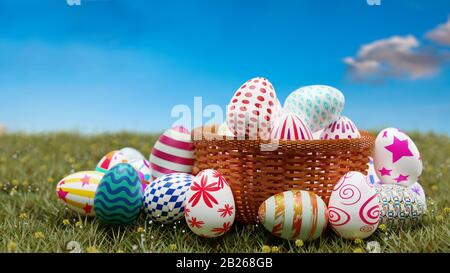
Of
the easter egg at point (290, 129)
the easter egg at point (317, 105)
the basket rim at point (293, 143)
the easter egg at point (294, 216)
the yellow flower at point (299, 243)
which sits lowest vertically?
the yellow flower at point (299, 243)

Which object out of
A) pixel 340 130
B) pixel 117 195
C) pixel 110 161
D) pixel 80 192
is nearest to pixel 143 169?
pixel 110 161

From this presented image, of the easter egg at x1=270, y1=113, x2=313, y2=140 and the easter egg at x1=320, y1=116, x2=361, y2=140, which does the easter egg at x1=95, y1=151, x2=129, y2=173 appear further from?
the easter egg at x1=320, y1=116, x2=361, y2=140

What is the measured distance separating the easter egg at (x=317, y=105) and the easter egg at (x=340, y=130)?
0.03 metres

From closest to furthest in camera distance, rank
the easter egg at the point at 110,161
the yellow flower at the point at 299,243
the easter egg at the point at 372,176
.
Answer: the yellow flower at the point at 299,243, the easter egg at the point at 372,176, the easter egg at the point at 110,161

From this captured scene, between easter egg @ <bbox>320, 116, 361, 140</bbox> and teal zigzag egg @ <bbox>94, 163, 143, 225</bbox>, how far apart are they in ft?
3.58

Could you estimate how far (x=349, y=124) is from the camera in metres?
2.77

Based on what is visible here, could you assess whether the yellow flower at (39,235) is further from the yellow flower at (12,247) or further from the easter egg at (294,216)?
the easter egg at (294,216)

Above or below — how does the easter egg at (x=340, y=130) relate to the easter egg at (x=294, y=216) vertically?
above

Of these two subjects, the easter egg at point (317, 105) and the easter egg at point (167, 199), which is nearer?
the easter egg at point (167, 199)

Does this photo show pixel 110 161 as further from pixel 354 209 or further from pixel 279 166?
pixel 354 209

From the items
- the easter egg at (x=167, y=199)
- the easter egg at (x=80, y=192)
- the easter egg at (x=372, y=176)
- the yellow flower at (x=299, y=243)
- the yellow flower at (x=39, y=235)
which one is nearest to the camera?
the yellow flower at (x=299, y=243)

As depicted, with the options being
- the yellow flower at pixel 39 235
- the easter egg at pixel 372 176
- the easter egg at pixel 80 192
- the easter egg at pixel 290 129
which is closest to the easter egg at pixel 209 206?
the easter egg at pixel 290 129

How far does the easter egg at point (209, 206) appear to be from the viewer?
7.69 feet
